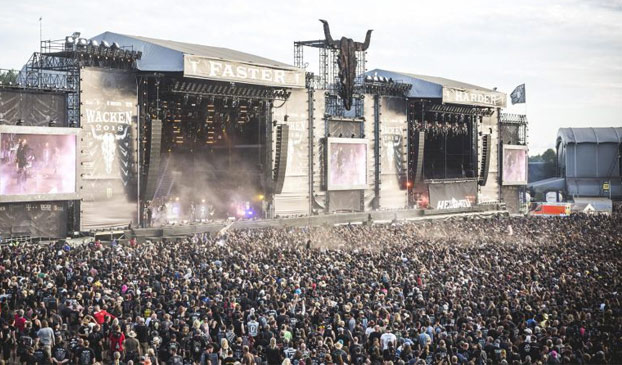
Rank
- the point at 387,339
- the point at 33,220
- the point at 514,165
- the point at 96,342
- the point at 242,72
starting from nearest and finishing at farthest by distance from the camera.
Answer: the point at 387,339 < the point at 96,342 < the point at 33,220 < the point at 242,72 < the point at 514,165

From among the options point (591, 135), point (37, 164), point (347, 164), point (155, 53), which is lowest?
point (37, 164)

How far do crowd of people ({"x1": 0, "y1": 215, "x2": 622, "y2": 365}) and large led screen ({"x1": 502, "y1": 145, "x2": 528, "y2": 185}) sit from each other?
40300mm

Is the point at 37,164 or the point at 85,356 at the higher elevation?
the point at 37,164

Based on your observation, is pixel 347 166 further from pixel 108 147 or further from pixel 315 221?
pixel 108 147

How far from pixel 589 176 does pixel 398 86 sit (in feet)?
151

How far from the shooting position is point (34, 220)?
36.0 m

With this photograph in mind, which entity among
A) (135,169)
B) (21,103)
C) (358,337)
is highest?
(21,103)

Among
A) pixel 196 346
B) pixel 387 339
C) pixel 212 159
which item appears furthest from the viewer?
pixel 212 159

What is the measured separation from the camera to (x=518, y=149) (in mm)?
69812

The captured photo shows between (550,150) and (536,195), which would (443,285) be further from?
(550,150)

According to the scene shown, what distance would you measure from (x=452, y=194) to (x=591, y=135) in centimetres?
3954

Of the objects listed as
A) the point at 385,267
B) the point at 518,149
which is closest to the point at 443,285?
the point at 385,267

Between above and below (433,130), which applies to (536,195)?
below

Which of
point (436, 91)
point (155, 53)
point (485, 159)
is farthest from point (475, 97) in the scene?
point (155, 53)
